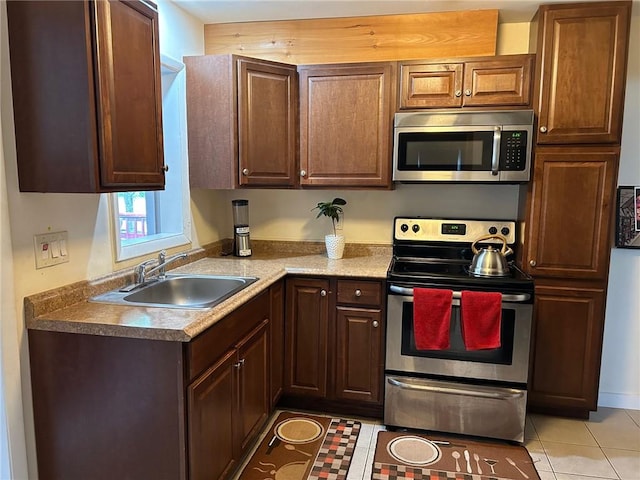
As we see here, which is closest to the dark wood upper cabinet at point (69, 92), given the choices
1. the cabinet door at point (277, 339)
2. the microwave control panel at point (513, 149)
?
the cabinet door at point (277, 339)

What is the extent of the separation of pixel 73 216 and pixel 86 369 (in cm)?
62

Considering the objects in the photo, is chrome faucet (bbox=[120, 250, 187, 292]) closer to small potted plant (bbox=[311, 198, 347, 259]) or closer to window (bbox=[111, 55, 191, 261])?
window (bbox=[111, 55, 191, 261])

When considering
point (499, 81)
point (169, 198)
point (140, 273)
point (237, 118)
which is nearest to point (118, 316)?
point (140, 273)

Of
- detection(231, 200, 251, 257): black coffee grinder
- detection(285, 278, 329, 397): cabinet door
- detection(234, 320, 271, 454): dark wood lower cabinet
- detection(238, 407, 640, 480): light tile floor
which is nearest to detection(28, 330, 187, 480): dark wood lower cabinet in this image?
detection(234, 320, 271, 454): dark wood lower cabinet

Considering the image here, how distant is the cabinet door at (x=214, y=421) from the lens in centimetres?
169

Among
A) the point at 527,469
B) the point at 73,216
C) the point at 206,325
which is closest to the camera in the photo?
the point at 206,325

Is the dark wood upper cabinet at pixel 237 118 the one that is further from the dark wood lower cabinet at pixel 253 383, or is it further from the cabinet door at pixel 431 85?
the dark wood lower cabinet at pixel 253 383

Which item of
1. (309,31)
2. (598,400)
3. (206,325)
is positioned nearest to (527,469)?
(598,400)

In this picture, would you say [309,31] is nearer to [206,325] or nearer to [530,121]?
[530,121]

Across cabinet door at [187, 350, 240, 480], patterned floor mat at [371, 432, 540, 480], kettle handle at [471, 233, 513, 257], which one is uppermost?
kettle handle at [471, 233, 513, 257]

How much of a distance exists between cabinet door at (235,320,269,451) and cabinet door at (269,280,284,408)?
107 mm

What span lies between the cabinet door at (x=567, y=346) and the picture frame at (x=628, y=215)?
1.41ft

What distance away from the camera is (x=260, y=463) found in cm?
228

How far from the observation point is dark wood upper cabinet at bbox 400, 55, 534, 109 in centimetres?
257
